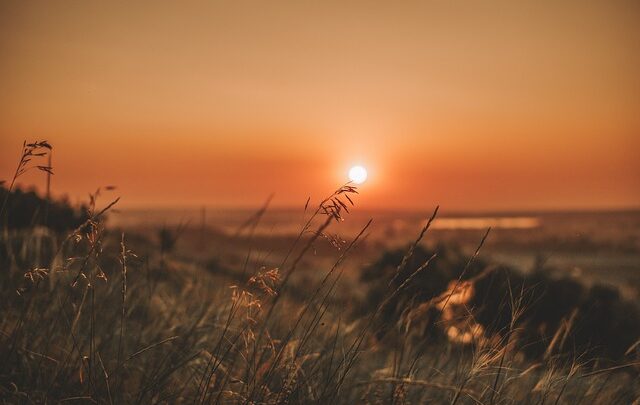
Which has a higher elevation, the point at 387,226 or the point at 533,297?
the point at 387,226

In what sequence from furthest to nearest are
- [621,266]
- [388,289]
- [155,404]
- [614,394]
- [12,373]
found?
[621,266] → [614,394] → [12,373] → [155,404] → [388,289]

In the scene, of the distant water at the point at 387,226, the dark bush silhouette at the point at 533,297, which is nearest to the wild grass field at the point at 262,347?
the distant water at the point at 387,226

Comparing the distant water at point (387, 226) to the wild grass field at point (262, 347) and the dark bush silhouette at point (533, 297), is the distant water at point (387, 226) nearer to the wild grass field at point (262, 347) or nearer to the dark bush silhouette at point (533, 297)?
the wild grass field at point (262, 347)

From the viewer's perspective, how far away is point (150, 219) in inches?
195

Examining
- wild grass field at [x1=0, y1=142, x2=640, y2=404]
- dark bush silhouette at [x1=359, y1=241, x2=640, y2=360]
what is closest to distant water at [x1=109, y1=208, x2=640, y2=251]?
wild grass field at [x1=0, y1=142, x2=640, y2=404]

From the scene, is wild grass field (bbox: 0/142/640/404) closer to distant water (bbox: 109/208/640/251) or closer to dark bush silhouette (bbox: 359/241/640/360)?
distant water (bbox: 109/208/640/251)

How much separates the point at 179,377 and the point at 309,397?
62 cm

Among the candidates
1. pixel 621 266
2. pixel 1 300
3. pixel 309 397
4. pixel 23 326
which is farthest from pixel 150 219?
pixel 621 266

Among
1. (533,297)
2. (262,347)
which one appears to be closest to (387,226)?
(533,297)

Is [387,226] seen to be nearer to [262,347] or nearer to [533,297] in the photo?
[533,297]

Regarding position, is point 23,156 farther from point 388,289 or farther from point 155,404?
point 388,289

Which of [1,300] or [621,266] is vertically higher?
[1,300]

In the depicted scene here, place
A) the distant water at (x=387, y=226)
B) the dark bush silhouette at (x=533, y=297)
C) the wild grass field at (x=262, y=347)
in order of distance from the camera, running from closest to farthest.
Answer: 1. the wild grass field at (x=262, y=347)
2. the distant water at (x=387, y=226)
3. the dark bush silhouette at (x=533, y=297)

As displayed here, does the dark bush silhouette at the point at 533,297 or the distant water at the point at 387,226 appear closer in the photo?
the distant water at the point at 387,226
